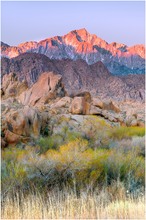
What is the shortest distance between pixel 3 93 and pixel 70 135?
72.2ft

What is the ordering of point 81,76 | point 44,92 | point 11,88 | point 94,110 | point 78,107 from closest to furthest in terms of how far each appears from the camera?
point 78,107 → point 94,110 → point 44,92 → point 11,88 → point 81,76

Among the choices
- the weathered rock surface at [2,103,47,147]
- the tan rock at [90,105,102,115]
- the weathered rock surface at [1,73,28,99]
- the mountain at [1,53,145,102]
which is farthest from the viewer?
the mountain at [1,53,145,102]

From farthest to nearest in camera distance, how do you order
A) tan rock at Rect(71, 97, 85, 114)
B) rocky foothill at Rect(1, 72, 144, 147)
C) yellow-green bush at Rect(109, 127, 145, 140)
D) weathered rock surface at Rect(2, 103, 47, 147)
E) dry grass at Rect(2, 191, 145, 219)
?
tan rock at Rect(71, 97, 85, 114) → yellow-green bush at Rect(109, 127, 145, 140) → rocky foothill at Rect(1, 72, 144, 147) → weathered rock surface at Rect(2, 103, 47, 147) → dry grass at Rect(2, 191, 145, 219)

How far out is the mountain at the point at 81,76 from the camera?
131137 mm

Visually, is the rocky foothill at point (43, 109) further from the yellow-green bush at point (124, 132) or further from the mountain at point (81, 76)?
the mountain at point (81, 76)

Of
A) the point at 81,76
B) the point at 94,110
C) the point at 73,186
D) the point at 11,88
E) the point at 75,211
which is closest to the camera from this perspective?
the point at 75,211

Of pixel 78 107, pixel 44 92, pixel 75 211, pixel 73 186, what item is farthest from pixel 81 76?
pixel 75 211

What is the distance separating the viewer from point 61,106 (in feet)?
102

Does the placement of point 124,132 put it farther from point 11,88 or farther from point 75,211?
point 11,88

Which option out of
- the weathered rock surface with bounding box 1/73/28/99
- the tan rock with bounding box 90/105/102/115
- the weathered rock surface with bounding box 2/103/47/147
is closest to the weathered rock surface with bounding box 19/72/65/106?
the weathered rock surface with bounding box 1/73/28/99

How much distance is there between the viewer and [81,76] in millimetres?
142125

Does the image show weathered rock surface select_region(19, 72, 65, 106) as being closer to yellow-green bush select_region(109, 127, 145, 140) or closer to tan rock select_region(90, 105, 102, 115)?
tan rock select_region(90, 105, 102, 115)

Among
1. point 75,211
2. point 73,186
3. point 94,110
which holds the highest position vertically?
point 94,110

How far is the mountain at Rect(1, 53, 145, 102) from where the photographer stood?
13114 cm
